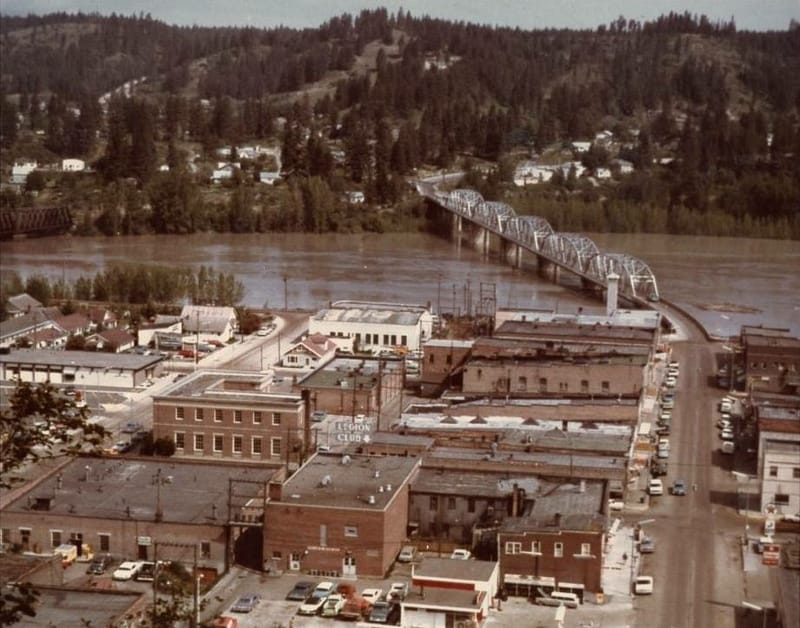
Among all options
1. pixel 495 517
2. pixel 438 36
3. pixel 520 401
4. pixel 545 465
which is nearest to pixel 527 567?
pixel 495 517

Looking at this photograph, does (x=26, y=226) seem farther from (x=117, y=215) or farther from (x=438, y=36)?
(x=438, y=36)

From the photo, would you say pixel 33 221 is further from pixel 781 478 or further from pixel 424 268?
pixel 781 478

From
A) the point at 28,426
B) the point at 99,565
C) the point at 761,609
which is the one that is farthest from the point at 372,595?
the point at 28,426

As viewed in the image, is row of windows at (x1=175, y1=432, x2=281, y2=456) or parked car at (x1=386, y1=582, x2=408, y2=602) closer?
parked car at (x1=386, y1=582, x2=408, y2=602)

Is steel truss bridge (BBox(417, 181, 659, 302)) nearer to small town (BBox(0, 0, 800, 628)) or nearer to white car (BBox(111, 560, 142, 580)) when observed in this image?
small town (BBox(0, 0, 800, 628))

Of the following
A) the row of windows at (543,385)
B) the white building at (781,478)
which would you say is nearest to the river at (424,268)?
the row of windows at (543,385)

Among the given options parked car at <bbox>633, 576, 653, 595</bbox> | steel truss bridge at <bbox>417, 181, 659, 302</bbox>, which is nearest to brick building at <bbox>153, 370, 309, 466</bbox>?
parked car at <bbox>633, 576, 653, 595</bbox>
